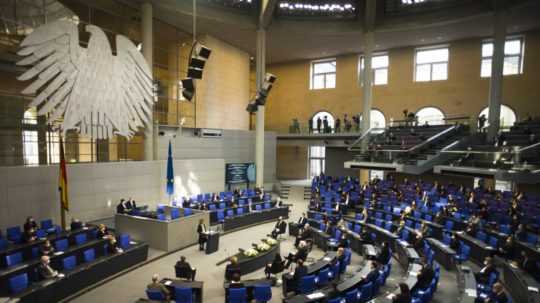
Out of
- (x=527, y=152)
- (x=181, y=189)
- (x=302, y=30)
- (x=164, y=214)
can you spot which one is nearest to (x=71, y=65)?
(x=164, y=214)

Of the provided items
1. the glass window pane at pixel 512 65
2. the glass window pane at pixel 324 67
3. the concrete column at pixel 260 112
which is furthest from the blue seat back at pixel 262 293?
the glass window pane at pixel 324 67

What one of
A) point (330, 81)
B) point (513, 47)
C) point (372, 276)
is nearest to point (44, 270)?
point (372, 276)

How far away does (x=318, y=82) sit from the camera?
1222 inches

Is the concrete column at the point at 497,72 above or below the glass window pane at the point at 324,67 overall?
below

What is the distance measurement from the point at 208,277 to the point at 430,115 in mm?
22857

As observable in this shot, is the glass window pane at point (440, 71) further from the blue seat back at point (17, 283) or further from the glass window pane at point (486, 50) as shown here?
the blue seat back at point (17, 283)

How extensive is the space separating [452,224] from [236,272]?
8.88 m

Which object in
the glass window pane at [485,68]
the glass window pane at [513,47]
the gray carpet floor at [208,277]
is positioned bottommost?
the gray carpet floor at [208,277]

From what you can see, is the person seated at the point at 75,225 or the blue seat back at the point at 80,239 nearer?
the blue seat back at the point at 80,239

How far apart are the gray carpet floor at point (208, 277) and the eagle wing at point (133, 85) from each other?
25.5ft

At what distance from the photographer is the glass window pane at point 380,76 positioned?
2789 cm

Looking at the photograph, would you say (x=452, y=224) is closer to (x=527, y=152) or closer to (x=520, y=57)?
(x=527, y=152)

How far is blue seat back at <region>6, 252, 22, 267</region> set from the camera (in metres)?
8.45

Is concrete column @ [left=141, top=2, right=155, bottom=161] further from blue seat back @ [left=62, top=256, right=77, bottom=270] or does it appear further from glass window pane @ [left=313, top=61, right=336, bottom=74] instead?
glass window pane @ [left=313, top=61, right=336, bottom=74]
